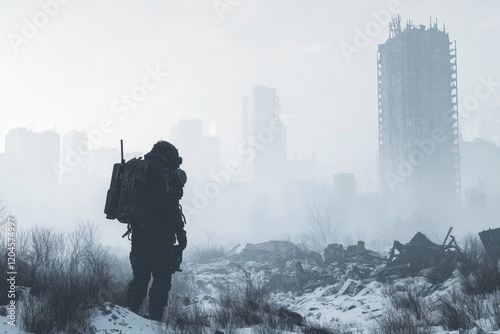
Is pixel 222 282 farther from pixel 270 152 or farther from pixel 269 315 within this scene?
pixel 270 152

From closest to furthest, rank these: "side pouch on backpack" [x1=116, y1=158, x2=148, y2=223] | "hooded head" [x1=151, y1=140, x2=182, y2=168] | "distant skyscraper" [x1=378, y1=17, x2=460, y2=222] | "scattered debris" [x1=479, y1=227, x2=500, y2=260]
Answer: "side pouch on backpack" [x1=116, y1=158, x2=148, y2=223] → "hooded head" [x1=151, y1=140, x2=182, y2=168] → "scattered debris" [x1=479, y1=227, x2=500, y2=260] → "distant skyscraper" [x1=378, y1=17, x2=460, y2=222]

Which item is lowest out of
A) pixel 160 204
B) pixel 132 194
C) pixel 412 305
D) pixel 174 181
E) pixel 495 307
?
pixel 412 305

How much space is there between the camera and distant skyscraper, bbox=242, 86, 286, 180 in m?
140

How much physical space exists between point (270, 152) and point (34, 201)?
241 ft

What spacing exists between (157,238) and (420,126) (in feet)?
235

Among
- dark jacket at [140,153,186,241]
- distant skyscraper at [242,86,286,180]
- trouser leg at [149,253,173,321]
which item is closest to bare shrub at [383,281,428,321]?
trouser leg at [149,253,173,321]

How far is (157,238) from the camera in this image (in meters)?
6.26

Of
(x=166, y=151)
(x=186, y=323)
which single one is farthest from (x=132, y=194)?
(x=186, y=323)

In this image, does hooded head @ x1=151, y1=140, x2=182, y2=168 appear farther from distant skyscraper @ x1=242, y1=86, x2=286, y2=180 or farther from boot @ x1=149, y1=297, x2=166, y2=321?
distant skyscraper @ x1=242, y1=86, x2=286, y2=180

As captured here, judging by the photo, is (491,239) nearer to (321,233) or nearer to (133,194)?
(133,194)

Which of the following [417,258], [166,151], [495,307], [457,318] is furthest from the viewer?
[417,258]

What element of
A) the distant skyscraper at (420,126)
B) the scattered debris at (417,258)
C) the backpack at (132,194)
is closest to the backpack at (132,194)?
the backpack at (132,194)

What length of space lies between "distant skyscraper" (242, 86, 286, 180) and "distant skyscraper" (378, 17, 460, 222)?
67.0m

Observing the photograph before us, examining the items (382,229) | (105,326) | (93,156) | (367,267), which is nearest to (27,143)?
(93,156)
